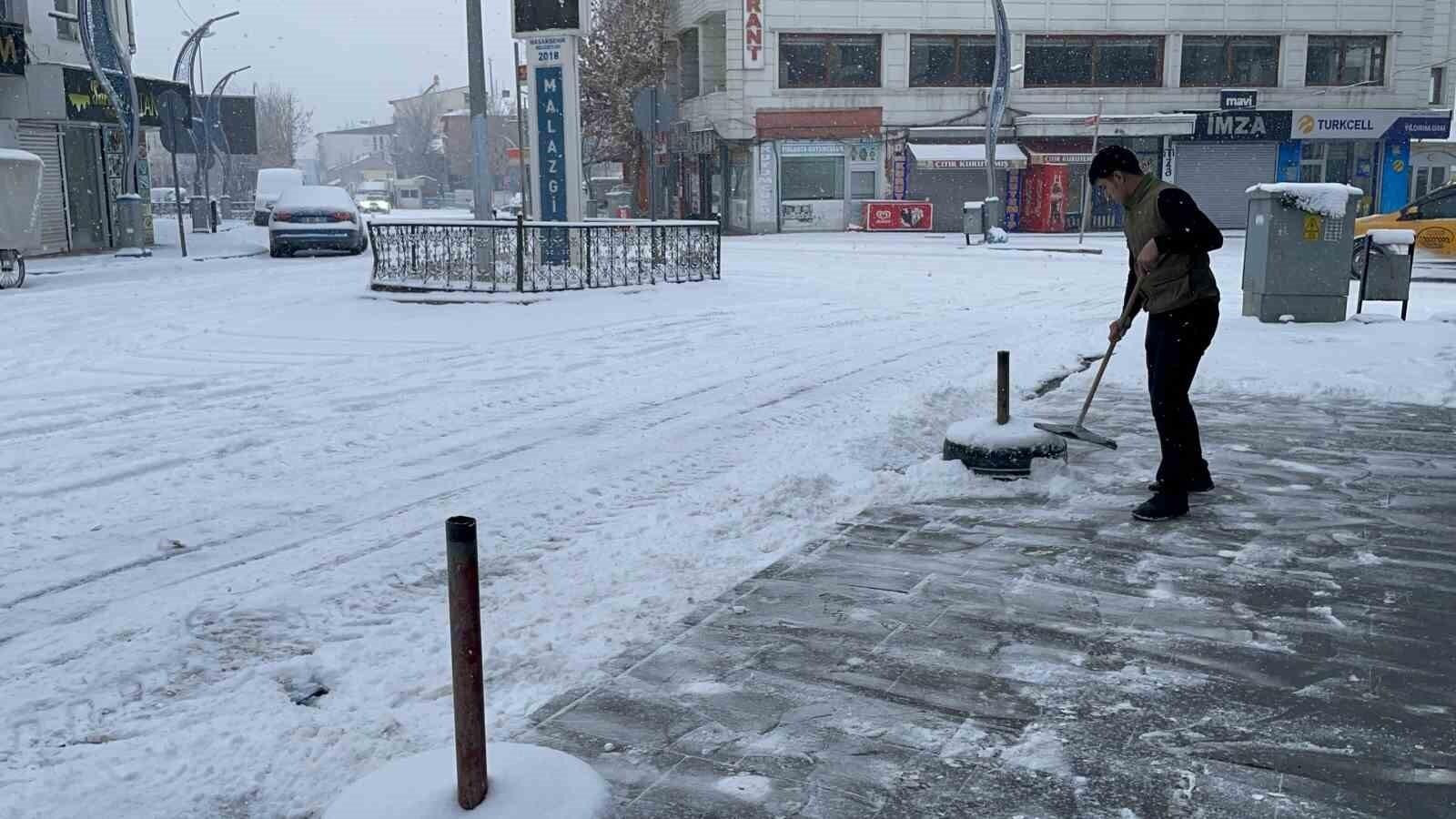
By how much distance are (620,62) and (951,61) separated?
12058 mm

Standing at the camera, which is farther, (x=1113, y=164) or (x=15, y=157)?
(x=15, y=157)

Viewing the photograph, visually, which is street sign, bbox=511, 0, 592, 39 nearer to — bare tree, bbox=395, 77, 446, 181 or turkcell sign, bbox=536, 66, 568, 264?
turkcell sign, bbox=536, 66, 568, 264

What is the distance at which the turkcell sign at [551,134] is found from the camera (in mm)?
17828

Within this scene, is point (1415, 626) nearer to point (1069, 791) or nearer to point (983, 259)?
point (1069, 791)

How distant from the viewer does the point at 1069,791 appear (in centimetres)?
313


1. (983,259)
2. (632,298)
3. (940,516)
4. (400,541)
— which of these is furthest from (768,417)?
(983,259)

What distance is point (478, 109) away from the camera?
18.1 metres

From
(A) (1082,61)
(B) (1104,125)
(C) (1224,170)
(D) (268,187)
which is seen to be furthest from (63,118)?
(C) (1224,170)

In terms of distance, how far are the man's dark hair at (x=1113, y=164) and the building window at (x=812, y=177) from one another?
3434cm

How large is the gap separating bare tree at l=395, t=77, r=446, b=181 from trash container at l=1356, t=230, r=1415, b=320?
99.0 meters

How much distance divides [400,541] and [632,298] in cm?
1039

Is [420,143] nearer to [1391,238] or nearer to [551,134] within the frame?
[551,134]

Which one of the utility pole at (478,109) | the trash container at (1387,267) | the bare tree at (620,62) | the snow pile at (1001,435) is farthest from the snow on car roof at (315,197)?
the snow pile at (1001,435)

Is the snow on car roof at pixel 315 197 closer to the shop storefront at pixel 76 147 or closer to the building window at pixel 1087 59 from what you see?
the shop storefront at pixel 76 147
